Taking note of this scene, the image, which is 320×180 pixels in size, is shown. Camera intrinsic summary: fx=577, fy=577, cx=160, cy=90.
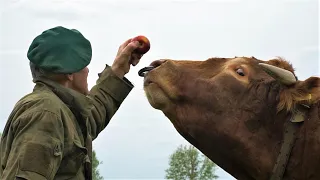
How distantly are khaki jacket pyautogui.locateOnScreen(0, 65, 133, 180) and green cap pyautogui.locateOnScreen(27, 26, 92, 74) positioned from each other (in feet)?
0.55

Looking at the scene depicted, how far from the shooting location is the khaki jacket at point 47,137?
13.1 ft

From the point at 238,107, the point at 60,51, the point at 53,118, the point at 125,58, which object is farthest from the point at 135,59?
the point at 53,118

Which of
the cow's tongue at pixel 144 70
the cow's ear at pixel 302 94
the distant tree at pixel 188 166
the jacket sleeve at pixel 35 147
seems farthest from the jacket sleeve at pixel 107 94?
the distant tree at pixel 188 166

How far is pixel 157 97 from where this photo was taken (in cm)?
528

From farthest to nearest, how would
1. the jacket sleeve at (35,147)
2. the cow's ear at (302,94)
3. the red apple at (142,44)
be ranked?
1. the red apple at (142,44)
2. the cow's ear at (302,94)
3. the jacket sleeve at (35,147)

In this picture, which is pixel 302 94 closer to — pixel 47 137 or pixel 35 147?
pixel 47 137

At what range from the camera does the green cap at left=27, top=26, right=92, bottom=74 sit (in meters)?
4.43

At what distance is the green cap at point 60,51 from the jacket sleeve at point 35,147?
17.4 inches

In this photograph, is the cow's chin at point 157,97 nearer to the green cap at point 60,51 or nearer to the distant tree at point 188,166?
the green cap at point 60,51

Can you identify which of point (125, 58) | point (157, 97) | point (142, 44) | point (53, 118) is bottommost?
point (53, 118)

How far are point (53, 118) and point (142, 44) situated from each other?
1.86 m

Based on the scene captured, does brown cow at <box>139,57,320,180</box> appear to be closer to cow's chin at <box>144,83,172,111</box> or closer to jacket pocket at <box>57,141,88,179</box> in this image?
cow's chin at <box>144,83,172,111</box>

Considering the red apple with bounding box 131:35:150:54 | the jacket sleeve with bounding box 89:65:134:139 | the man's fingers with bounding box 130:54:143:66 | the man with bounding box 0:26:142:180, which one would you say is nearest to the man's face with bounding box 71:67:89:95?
the man with bounding box 0:26:142:180

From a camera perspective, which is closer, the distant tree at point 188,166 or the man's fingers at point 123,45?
the man's fingers at point 123,45
